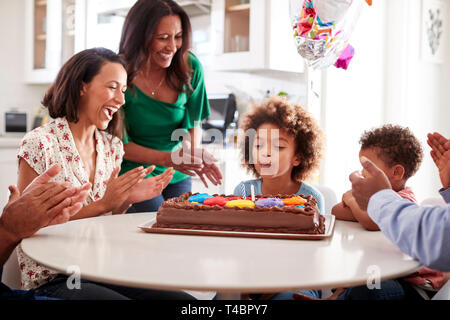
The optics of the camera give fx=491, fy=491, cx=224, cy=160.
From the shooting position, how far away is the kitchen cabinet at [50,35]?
391 centimetres

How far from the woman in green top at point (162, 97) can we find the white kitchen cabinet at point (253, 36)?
3.18 feet

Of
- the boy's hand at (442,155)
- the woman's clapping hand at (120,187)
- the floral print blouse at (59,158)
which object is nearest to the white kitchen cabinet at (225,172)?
the floral print blouse at (59,158)

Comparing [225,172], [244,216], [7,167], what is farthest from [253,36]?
[244,216]

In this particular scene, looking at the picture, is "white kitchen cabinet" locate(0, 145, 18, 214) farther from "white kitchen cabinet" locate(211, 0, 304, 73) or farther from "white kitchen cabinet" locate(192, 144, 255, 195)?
"white kitchen cabinet" locate(211, 0, 304, 73)

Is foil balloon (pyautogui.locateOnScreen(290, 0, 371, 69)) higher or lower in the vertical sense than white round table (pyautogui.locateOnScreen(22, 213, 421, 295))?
higher

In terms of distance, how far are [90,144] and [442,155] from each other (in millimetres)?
1130

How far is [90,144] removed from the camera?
1697 millimetres

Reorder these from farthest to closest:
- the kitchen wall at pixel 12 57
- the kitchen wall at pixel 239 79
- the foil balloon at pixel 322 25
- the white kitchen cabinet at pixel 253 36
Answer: the kitchen wall at pixel 12 57 → the kitchen wall at pixel 239 79 → the white kitchen cabinet at pixel 253 36 → the foil balloon at pixel 322 25

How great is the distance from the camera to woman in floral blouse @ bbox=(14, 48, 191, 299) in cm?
146

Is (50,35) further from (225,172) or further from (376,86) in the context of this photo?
(376,86)

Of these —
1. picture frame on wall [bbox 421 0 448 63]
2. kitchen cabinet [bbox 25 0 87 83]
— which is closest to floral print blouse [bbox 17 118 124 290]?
kitchen cabinet [bbox 25 0 87 83]

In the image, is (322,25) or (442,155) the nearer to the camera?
(442,155)

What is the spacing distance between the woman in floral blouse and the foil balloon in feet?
2.86

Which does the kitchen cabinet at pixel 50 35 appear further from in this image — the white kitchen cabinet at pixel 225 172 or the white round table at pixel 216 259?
the white round table at pixel 216 259
